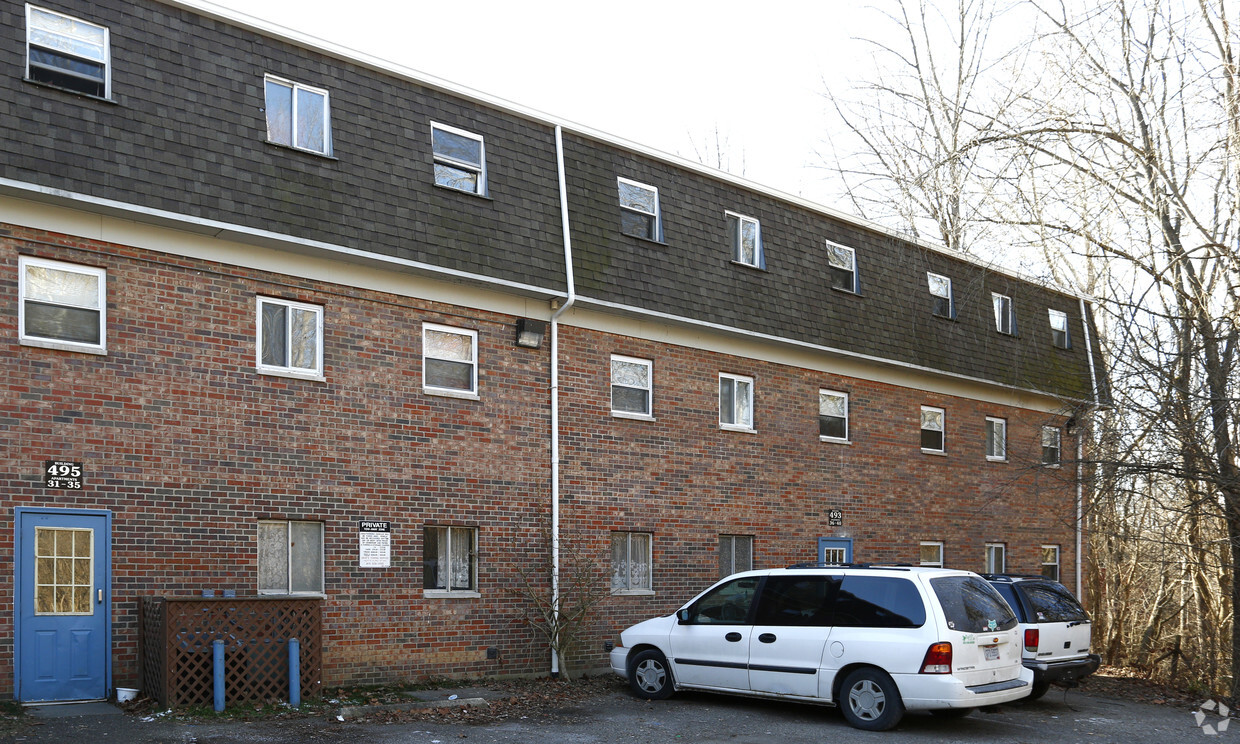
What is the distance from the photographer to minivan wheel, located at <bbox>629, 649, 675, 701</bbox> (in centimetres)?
1360

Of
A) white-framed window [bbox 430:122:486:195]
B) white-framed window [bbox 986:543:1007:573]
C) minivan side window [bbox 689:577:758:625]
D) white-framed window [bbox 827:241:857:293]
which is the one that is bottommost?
white-framed window [bbox 986:543:1007:573]

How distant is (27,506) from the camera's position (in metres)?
11.7

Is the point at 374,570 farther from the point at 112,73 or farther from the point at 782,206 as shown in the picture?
the point at 782,206

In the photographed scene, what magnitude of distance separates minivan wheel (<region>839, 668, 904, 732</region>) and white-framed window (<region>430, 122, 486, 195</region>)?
7.80m

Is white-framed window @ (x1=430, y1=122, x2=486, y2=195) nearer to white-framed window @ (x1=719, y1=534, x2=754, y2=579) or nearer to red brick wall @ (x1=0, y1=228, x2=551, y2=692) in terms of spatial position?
red brick wall @ (x1=0, y1=228, x2=551, y2=692)

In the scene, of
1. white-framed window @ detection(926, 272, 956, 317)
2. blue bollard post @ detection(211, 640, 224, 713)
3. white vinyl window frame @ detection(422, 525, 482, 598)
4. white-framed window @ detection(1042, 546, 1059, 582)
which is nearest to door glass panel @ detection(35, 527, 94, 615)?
blue bollard post @ detection(211, 640, 224, 713)

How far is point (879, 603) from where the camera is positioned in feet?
38.9

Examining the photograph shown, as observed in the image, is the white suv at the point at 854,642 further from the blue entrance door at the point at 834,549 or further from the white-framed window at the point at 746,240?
the white-framed window at the point at 746,240

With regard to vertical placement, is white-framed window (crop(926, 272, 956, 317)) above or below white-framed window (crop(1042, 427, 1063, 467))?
above

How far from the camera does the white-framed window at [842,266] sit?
20188mm

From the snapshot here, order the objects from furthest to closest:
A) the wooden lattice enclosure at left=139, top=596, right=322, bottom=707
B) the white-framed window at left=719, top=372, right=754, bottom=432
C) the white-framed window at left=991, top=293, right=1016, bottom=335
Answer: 1. the white-framed window at left=991, top=293, right=1016, bottom=335
2. the white-framed window at left=719, top=372, right=754, bottom=432
3. the wooden lattice enclosure at left=139, top=596, right=322, bottom=707

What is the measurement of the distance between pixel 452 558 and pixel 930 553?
414 inches

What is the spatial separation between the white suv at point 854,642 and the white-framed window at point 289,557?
4.09m

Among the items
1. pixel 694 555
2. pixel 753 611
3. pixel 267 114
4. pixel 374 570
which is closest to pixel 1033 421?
pixel 694 555
